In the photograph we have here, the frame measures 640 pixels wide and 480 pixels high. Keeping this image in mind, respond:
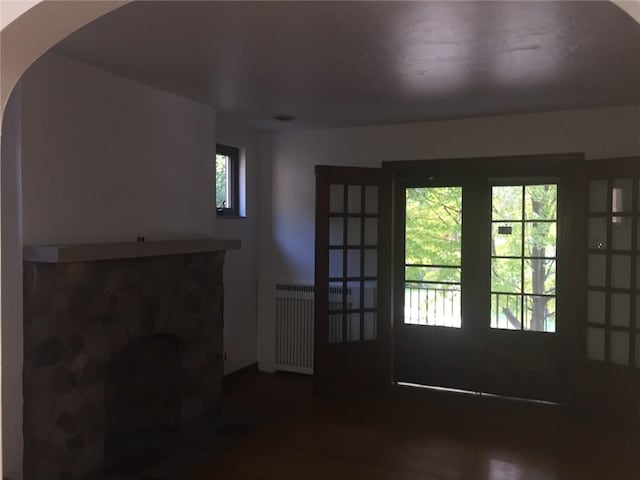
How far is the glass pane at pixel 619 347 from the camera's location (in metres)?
4.20

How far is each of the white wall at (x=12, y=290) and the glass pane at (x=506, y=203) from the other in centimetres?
373

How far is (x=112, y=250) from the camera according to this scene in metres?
3.12

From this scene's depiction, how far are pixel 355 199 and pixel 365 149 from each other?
1.80 feet

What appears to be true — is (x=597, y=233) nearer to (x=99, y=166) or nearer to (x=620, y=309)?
(x=620, y=309)

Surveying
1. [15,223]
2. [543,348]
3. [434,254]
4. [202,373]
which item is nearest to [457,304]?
[434,254]

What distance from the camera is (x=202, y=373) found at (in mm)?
4133

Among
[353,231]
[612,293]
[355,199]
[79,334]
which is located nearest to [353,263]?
[353,231]

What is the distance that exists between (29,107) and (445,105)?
2929 millimetres

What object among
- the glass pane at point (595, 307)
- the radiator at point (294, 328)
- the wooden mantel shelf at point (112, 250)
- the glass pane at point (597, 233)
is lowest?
the radiator at point (294, 328)

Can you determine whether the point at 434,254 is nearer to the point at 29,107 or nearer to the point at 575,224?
the point at 575,224

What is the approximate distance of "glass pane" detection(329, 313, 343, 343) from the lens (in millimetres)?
4914

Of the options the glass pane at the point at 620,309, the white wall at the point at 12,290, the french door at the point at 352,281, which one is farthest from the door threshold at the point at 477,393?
the white wall at the point at 12,290

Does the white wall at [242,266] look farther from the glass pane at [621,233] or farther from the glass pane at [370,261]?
the glass pane at [621,233]

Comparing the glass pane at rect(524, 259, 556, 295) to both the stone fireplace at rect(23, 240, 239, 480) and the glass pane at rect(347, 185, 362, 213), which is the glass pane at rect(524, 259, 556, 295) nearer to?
the glass pane at rect(347, 185, 362, 213)
